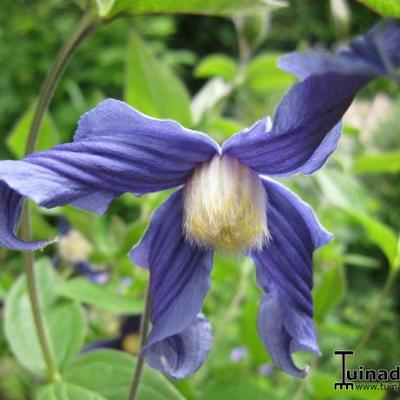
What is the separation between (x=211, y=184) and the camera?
372 mm

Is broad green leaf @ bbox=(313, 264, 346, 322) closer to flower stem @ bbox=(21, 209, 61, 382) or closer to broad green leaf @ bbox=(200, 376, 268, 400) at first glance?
broad green leaf @ bbox=(200, 376, 268, 400)

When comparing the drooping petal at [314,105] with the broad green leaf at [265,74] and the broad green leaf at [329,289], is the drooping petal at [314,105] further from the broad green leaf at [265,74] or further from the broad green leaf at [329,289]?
the broad green leaf at [265,74]

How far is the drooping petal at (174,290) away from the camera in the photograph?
1.26ft

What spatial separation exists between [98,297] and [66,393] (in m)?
0.16

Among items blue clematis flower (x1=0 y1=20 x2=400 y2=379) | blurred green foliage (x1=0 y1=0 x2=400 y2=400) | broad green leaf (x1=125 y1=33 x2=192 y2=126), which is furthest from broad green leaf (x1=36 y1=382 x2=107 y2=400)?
broad green leaf (x1=125 y1=33 x2=192 y2=126)

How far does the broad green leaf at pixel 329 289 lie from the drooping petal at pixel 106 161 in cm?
30

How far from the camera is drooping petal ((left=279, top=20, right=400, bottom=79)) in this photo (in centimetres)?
27

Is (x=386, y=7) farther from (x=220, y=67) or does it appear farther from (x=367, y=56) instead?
(x=220, y=67)

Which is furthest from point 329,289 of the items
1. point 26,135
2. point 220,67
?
point 220,67

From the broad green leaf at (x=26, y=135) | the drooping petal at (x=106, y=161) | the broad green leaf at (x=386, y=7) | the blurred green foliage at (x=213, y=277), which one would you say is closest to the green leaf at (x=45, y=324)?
the blurred green foliage at (x=213, y=277)

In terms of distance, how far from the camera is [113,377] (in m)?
0.47

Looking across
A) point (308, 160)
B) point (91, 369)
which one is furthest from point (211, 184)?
point (91, 369)

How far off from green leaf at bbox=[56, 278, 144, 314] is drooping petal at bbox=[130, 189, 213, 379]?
8.2 inches

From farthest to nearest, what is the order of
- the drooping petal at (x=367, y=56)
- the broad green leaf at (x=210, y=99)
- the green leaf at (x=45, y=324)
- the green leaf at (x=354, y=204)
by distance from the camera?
the broad green leaf at (x=210, y=99) → the green leaf at (x=354, y=204) → the green leaf at (x=45, y=324) → the drooping petal at (x=367, y=56)
